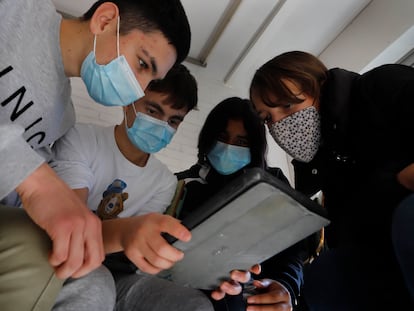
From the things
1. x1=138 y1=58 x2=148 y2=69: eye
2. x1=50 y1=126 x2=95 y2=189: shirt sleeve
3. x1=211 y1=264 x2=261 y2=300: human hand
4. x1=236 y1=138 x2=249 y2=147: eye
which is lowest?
x1=50 y1=126 x2=95 y2=189: shirt sleeve

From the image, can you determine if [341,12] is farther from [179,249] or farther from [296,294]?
[179,249]

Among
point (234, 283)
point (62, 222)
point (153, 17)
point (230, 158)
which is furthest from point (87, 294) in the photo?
point (230, 158)

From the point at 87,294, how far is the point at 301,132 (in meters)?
0.82

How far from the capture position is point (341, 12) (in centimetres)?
217

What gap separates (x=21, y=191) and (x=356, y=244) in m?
0.71

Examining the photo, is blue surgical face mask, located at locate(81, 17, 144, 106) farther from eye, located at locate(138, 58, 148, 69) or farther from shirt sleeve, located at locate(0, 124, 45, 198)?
shirt sleeve, located at locate(0, 124, 45, 198)

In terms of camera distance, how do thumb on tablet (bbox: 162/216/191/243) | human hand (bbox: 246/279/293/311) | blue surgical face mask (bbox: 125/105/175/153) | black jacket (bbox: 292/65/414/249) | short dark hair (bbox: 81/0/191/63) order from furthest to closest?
1. blue surgical face mask (bbox: 125/105/175/153)
2. short dark hair (bbox: 81/0/191/63)
3. human hand (bbox: 246/279/293/311)
4. black jacket (bbox: 292/65/414/249)
5. thumb on tablet (bbox: 162/216/191/243)

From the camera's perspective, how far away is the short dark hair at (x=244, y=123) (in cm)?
145

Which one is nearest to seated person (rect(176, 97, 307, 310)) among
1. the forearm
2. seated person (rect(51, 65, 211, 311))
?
seated person (rect(51, 65, 211, 311))

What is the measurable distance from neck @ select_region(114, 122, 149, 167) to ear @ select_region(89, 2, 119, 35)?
1.39 feet

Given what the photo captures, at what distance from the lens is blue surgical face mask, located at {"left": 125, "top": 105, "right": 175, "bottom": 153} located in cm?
124

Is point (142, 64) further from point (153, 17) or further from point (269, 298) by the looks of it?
point (269, 298)

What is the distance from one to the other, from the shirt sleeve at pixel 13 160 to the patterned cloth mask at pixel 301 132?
0.80 m

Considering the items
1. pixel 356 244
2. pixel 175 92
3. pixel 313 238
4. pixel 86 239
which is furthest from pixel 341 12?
pixel 86 239
